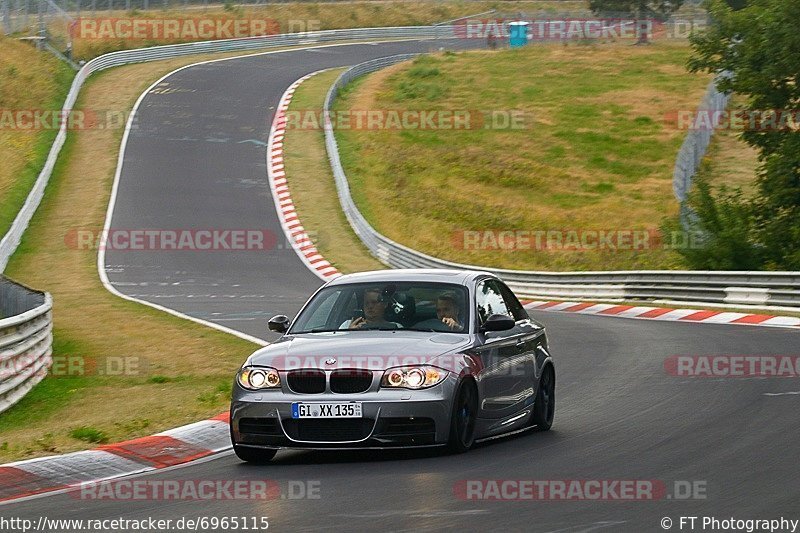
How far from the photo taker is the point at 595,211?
4519 centimetres

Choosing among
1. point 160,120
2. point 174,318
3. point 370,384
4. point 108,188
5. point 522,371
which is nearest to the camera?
point 370,384

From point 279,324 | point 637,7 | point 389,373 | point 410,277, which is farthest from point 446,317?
point 637,7

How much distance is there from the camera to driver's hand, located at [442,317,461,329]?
10824 mm

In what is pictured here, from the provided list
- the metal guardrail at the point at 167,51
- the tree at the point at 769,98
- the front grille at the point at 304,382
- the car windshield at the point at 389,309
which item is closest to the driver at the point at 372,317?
the car windshield at the point at 389,309

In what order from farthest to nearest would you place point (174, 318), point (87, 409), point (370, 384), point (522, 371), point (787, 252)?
point (787, 252) → point (174, 318) → point (87, 409) → point (522, 371) → point (370, 384)

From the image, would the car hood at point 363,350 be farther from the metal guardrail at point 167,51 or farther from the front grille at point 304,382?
the metal guardrail at point 167,51

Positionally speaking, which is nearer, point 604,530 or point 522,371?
point 604,530

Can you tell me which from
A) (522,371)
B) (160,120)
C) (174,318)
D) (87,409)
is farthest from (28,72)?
(522,371)

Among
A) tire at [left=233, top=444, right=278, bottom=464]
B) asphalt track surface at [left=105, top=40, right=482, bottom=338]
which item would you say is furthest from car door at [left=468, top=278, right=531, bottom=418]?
asphalt track surface at [left=105, top=40, right=482, bottom=338]

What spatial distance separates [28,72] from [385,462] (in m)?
48.4

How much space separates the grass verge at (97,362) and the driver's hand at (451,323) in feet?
9.66

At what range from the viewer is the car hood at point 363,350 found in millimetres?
9945

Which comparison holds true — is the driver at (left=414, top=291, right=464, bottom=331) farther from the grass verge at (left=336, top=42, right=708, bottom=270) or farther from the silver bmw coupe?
the grass verge at (left=336, top=42, right=708, bottom=270)

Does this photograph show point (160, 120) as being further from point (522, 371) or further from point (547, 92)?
point (522, 371)
